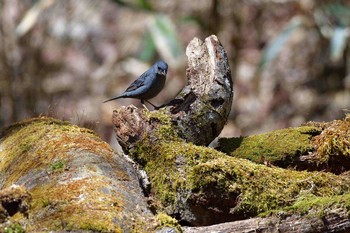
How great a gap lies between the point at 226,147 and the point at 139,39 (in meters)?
6.69

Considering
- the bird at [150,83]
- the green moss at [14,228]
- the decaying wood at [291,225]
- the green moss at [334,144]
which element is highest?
the bird at [150,83]

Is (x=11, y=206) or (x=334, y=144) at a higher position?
(x=334, y=144)

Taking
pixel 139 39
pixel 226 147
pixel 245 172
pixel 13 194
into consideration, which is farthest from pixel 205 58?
pixel 139 39

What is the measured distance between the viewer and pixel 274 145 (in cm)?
381

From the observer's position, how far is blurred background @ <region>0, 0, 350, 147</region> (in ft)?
29.7

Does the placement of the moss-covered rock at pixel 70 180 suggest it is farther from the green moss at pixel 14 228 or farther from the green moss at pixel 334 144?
the green moss at pixel 334 144

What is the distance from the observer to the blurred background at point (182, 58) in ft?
29.7

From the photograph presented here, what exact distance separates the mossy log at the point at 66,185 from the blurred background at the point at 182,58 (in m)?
5.10

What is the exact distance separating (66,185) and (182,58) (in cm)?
601

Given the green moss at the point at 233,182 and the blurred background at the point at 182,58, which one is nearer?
the green moss at the point at 233,182

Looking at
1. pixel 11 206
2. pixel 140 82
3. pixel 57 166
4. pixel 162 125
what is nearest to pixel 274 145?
pixel 162 125

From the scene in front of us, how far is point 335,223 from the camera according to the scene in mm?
2785

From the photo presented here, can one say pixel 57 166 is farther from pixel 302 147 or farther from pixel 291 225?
pixel 302 147

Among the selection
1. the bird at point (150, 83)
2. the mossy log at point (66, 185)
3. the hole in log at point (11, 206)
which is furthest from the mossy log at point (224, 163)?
the hole in log at point (11, 206)
